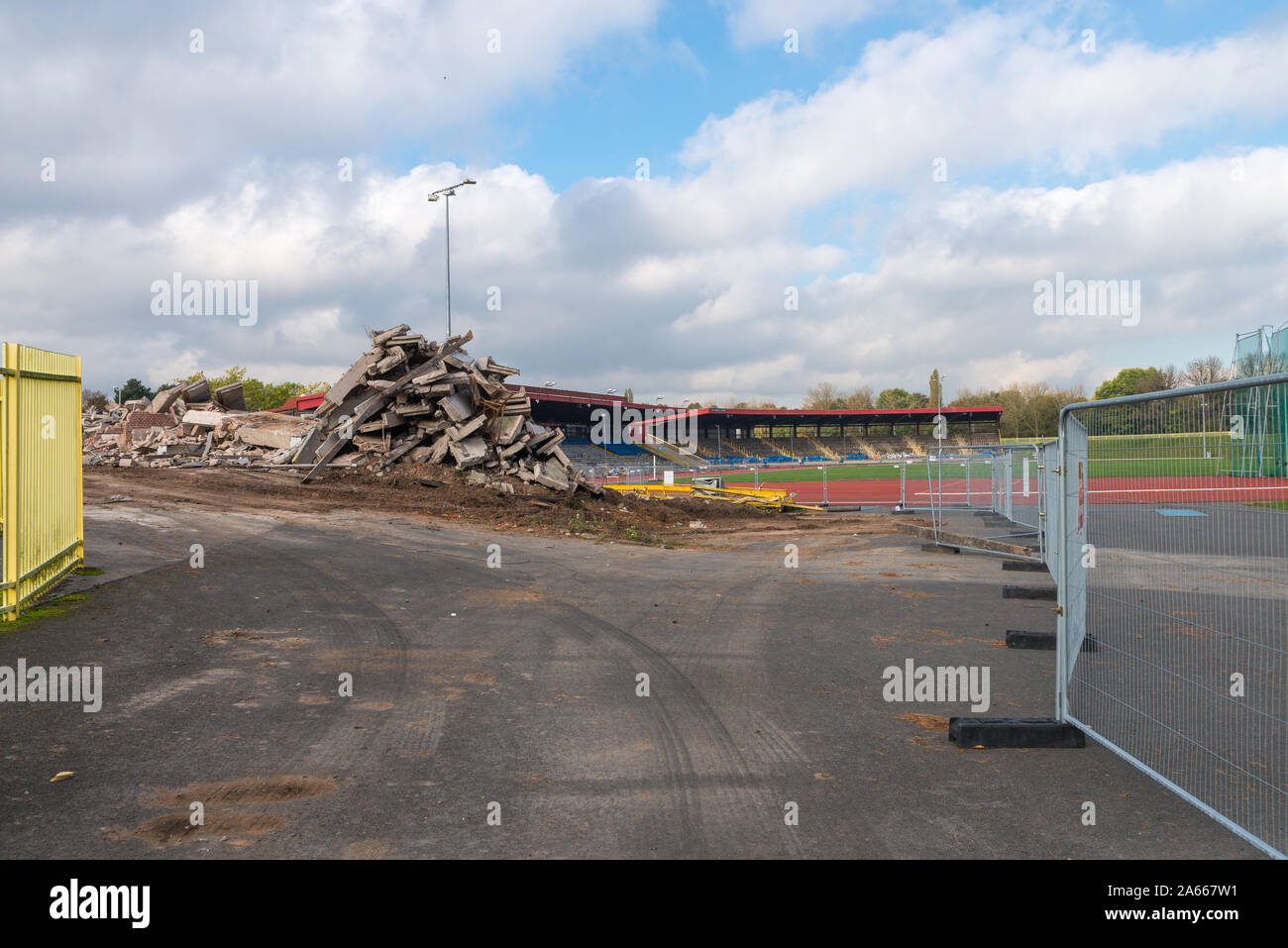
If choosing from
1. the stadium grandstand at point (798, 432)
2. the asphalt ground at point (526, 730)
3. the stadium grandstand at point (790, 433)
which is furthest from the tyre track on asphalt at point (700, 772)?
the stadium grandstand at point (798, 432)

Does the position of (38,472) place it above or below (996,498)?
above

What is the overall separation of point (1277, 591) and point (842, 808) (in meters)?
2.40

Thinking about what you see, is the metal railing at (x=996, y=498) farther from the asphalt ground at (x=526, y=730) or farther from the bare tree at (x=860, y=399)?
the bare tree at (x=860, y=399)

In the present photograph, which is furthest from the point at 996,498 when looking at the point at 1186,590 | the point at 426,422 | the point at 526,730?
the point at 526,730

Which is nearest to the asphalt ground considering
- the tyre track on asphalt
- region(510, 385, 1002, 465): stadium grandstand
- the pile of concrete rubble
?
the tyre track on asphalt

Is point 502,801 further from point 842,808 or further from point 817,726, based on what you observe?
point 817,726

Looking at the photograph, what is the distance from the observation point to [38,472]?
27.1 ft

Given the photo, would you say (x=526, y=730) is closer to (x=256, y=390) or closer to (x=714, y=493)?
(x=714, y=493)

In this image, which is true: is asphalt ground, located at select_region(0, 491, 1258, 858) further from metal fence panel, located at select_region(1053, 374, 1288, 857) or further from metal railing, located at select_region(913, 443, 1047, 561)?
metal railing, located at select_region(913, 443, 1047, 561)

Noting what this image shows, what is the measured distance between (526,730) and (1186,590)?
4.40 metres

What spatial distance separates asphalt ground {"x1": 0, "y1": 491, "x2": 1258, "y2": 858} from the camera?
408 centimetres

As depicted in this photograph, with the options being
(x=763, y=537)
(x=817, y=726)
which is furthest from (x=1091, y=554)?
(x=763, y=537)

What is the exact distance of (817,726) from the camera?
5.89 m
